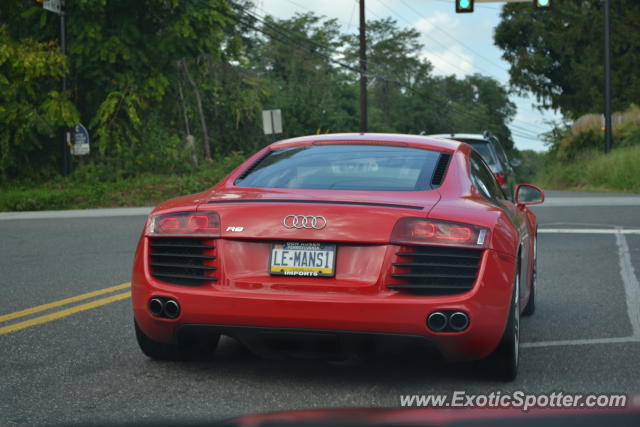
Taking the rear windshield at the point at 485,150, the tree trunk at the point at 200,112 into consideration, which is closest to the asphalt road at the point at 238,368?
the rear windshield at the point at 485,150

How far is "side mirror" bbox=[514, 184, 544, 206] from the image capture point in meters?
6.92

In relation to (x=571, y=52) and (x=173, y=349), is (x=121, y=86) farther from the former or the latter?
(x=571, y=52)

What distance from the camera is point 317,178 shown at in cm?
541

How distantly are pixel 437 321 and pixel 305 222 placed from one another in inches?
31.2

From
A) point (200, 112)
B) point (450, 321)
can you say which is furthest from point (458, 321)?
point (200, 112)

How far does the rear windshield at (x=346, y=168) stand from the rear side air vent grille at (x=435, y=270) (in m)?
0.62

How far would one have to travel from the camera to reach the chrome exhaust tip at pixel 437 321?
451 cm

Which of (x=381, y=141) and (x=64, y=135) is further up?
(x=381, y=141)

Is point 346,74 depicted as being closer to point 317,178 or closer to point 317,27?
point 317,27

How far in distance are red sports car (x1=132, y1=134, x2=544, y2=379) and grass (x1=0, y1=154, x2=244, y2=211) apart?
19180 millimetres

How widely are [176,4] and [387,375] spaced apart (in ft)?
73.9

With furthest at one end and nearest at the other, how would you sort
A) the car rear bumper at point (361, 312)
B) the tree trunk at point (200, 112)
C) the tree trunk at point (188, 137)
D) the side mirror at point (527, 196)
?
the tree trunk at point (200, 112)
the tree trunk at point (188, 137)
the side mirror at point (527, 196)
the car rear bumper at point (361, 312)

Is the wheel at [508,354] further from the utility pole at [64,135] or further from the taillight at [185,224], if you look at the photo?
the utility pole at [64,135]

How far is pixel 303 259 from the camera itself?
460 cm
